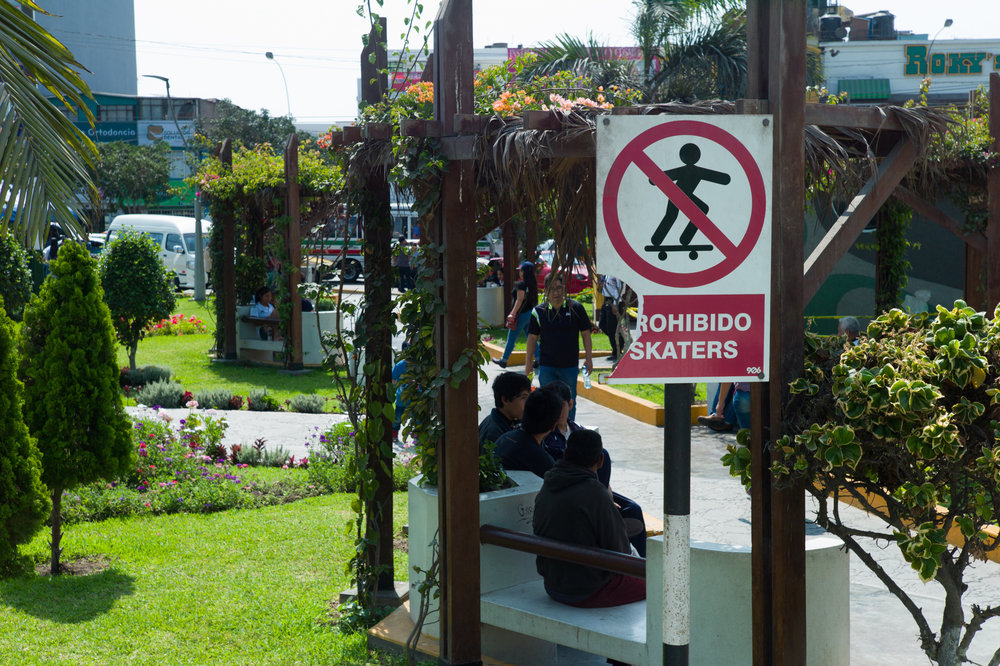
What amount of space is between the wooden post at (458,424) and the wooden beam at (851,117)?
1546 mm

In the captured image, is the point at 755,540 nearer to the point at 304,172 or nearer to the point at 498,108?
the point at 498,108

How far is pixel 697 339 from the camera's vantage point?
2.79 meters

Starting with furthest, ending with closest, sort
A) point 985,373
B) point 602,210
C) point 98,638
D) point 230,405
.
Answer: point 230,405, point 98,638, point 985,373, point 602,210

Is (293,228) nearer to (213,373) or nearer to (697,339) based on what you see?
(213,373)

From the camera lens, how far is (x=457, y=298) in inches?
187

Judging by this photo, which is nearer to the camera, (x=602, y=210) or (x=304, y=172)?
(x=602, y=210)

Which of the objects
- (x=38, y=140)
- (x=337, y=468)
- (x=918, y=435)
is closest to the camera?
(x=918, y=435)

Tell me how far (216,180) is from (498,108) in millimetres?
12966

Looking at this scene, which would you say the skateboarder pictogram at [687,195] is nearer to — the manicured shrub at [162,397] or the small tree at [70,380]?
the small tree at [70,380]

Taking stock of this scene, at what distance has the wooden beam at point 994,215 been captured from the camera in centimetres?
848

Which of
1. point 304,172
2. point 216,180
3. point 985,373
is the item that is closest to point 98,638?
point 985,373

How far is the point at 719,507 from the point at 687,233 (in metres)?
5.89

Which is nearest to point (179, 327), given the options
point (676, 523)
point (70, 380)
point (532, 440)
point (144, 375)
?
point (144, 375)

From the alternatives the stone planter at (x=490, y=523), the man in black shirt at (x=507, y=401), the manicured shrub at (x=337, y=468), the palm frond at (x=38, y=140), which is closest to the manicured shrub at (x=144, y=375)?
the manicured shrub at (x=337, y=468)
